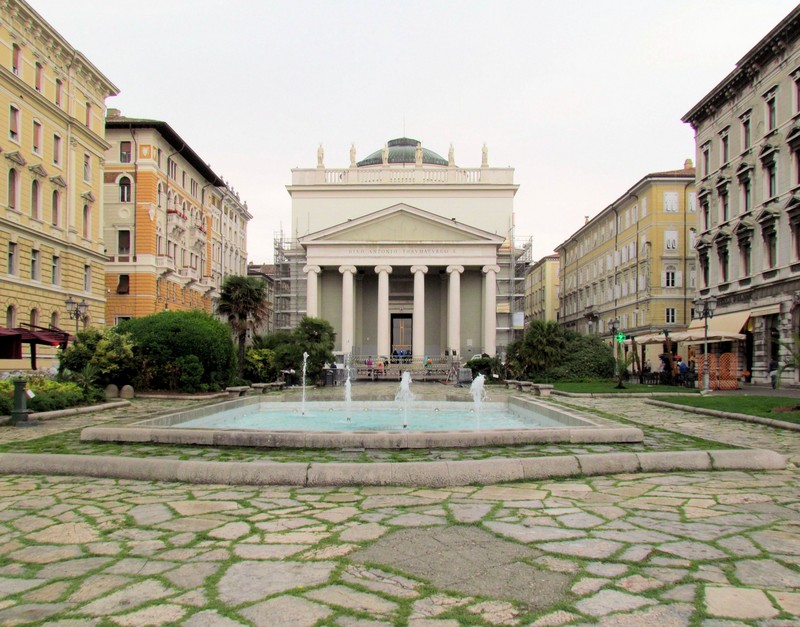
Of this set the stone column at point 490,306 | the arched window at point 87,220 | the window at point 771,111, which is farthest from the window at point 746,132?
the arched window at point 87,220

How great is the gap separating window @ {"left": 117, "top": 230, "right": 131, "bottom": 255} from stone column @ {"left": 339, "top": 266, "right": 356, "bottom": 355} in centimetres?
1420

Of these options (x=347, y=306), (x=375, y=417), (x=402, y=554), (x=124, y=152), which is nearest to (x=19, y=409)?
(x=375, y=417)

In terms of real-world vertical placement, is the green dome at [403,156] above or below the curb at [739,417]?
above

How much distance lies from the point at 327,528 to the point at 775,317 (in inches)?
1115

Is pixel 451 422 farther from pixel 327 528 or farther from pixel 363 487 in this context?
pixel 327 528

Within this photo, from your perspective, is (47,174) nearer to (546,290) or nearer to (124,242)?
(124,242)

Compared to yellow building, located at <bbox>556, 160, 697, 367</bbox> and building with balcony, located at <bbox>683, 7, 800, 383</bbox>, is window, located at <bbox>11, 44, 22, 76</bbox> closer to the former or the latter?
building with balcony, located at <bbox>683, 7, 800, 383</bbox>

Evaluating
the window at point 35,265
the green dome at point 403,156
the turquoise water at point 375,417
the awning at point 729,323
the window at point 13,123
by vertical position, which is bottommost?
the turquoise water at point 375,417

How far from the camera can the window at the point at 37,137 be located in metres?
31.6

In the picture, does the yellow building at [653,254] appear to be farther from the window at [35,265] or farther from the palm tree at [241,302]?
the window at [35,265]

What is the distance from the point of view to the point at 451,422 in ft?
44.2

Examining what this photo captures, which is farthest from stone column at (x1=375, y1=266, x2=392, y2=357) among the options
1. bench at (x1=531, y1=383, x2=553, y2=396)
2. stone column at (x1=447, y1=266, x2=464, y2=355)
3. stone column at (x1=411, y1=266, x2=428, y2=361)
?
bench at (x1=531, y1=383, x2=553, y2=396)

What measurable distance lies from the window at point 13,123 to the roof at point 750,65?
33.2 meters

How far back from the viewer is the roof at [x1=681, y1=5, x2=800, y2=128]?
26062mm
